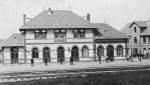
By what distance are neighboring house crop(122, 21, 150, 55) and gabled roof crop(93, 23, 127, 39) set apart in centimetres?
1856

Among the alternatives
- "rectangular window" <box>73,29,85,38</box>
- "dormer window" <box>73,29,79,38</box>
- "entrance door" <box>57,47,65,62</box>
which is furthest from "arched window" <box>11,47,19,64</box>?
"rectangular window" <box>73,29,85,38</box>

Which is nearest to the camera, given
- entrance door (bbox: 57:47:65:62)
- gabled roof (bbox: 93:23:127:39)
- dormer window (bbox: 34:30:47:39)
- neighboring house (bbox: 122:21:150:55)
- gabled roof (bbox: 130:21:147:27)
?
entrance door (bbox: 57:47:65:62)

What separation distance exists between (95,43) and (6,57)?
14.5 metres

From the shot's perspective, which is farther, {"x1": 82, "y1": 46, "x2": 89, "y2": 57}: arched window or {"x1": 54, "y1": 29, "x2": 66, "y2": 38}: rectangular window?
{"x1": 82, "y1": 46, "x2": 89, "y2": 57}: arched window

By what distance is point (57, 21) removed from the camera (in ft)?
151

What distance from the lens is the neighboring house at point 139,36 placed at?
218 ft

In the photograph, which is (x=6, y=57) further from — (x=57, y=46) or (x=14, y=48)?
(x=57, y=46)

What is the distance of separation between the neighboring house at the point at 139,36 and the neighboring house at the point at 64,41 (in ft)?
69.7

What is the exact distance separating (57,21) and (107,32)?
891 centimetres

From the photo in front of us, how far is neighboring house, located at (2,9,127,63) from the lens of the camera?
44125 millimetres

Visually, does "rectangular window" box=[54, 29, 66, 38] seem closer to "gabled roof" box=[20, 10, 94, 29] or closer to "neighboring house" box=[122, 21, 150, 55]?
"gabled roof" box=[20, 10, 94, 29]

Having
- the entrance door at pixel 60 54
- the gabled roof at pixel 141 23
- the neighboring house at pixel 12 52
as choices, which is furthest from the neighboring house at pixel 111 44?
the gabled roof at pixel 141 23

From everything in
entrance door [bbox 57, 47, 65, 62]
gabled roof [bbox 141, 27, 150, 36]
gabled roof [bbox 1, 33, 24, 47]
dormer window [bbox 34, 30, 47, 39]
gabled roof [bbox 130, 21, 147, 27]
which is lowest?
entrance door [bbox 57, 47, 65, 62]

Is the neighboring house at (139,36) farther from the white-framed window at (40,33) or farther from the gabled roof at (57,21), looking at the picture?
the white-framed window at (40,33)
